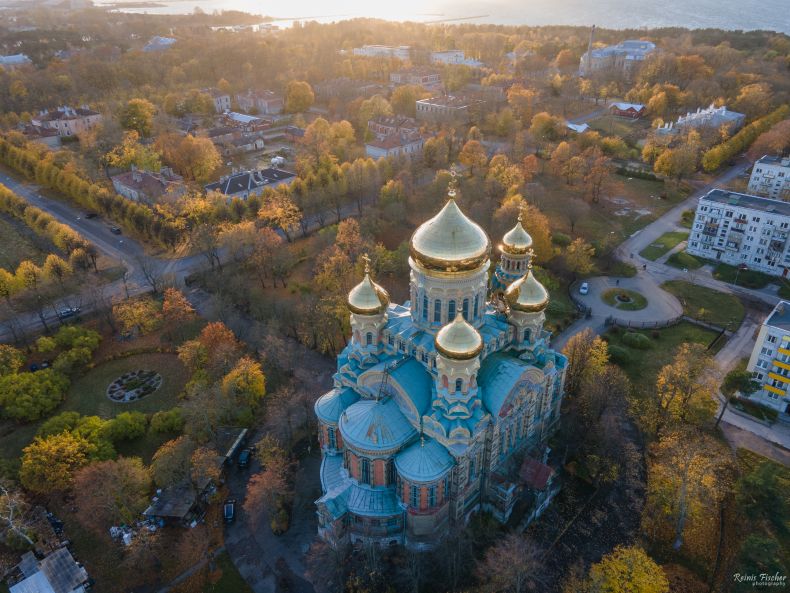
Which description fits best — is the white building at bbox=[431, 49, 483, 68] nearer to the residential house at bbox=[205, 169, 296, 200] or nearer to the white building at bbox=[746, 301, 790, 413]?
the residential house at bbox=[205, 169, 296, 200]

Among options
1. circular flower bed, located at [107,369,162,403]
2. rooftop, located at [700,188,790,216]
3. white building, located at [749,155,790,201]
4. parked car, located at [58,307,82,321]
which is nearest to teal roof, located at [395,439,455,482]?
circular flower bed, located at [107,369,162,403]

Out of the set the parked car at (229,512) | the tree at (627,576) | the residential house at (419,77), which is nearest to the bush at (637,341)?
the tree at (627,576)

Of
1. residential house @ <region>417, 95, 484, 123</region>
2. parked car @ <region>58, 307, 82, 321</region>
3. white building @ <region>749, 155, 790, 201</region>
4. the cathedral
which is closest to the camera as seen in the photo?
the cathedral

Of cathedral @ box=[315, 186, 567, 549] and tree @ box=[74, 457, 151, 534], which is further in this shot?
tree @ box=[74, 457, 151, 534]

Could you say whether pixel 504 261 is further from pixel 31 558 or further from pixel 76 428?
pixel 31 558

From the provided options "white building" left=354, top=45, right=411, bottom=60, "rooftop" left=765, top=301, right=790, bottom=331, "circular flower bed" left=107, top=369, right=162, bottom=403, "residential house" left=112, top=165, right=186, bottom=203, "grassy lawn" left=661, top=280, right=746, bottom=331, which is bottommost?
"grassy lawn" left=661, top=280, right=746, bottom=331

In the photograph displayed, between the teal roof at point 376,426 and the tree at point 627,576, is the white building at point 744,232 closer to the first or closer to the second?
the tree at point 627,576

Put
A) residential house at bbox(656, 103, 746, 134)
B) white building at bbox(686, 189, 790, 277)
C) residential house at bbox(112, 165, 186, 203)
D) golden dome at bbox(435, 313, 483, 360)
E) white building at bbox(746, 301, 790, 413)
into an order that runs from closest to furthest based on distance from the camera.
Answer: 1. golden dome at bbox(435, 313, 483, 360)
2. white building at bbox(746, 301, 790, 413)
3. white building at bbox(686, 189, 790, 277)
4. residential house at bbox(112, 165, 186, 203)
5. residential house at bbox(656, 103, 746, 134)

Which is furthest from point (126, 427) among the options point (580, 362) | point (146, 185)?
point (146, 185)

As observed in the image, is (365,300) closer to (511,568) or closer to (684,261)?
(511,568)
